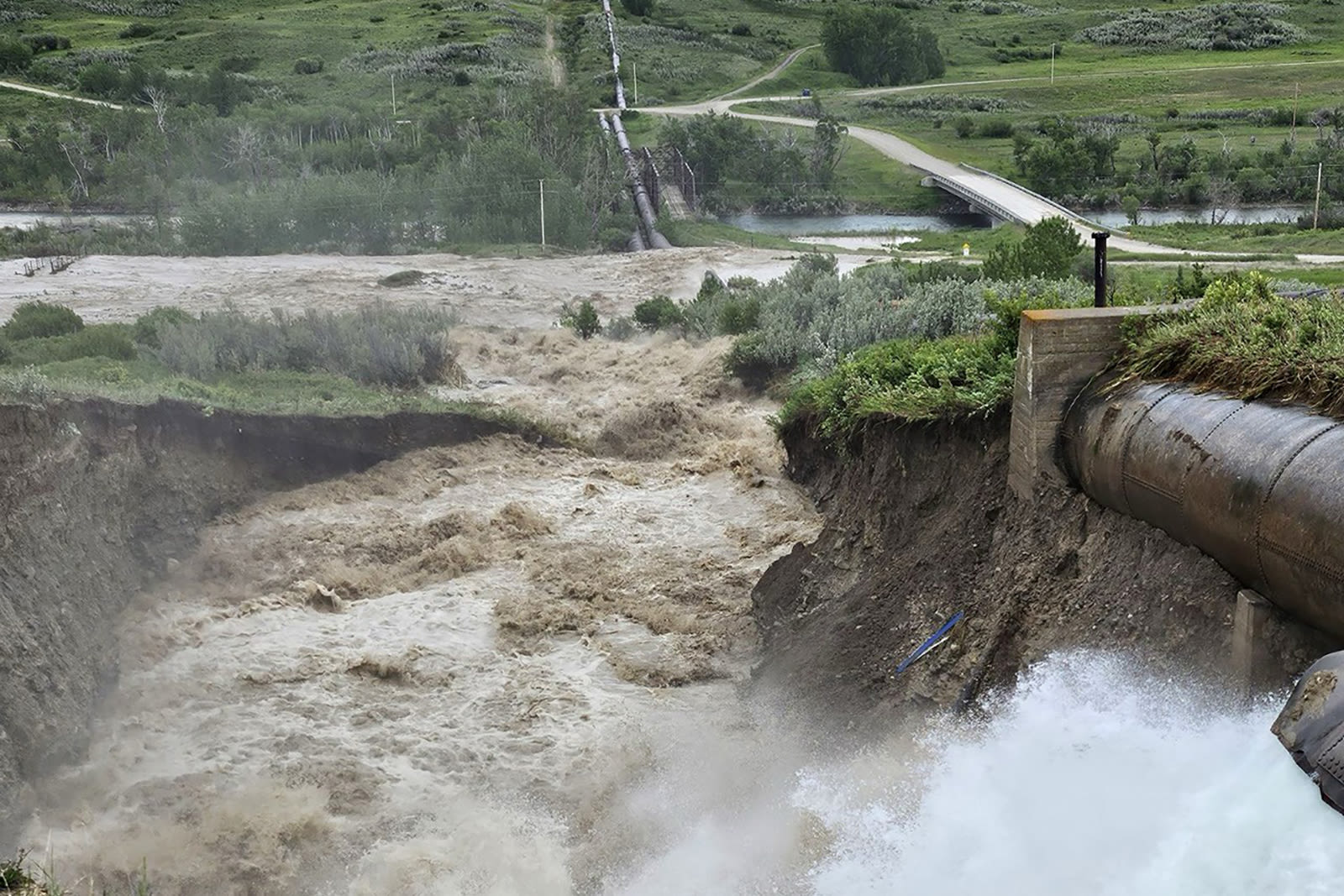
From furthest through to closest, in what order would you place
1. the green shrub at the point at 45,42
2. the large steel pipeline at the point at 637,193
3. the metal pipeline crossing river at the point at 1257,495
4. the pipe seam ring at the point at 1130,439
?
the green shrub at the point at 45,42, the large steel pipeline at the point at 637,193, the pipe seam ring at the point at 1130,439, the metal pipeline crossing river at the point at 1257,495

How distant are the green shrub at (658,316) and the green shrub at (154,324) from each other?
9936 mm

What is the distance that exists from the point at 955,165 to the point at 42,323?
49720mm

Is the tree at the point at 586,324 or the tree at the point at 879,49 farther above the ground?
the tree at the point at 879,49

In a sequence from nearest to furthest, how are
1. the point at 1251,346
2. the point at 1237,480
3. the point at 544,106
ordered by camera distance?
the point at 1237,480, the point at 1251,346, the point at 544,106

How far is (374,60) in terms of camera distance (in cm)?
8981

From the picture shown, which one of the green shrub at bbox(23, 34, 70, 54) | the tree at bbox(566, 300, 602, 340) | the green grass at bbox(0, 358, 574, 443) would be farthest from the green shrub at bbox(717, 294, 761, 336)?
the green shrub at bbox(23, 34, 70, 54)

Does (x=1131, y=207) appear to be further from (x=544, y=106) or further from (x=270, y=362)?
(x=270, y=362)

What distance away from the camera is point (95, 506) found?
15812 millimetres

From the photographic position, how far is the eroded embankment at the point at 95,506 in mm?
12260

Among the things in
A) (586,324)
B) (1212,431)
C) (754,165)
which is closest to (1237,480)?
(1212,431)

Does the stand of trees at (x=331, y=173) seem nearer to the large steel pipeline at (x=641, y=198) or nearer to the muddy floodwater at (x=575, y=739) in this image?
the large steel pipeline at (x=641, y=198)

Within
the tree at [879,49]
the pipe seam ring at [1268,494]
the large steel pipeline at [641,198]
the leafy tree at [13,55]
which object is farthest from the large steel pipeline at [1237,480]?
the tree at [879,49]

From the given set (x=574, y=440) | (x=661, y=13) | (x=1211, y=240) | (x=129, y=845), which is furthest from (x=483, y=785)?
(x=661, y=13)

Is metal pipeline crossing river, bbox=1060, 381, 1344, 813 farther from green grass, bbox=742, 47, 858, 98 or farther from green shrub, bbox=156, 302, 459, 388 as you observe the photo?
green grass, bbox=742, 47, 858, 98
